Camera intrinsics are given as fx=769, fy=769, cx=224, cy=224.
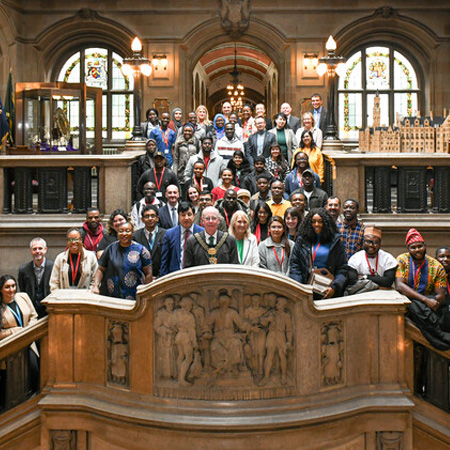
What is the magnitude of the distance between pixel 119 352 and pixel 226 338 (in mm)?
974

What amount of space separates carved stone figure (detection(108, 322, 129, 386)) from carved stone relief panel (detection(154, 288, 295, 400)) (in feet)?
1.00

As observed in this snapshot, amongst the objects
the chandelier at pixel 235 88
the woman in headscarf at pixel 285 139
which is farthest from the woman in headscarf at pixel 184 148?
the chandelier at pixel 235 88

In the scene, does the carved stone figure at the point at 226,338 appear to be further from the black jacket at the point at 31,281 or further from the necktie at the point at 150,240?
the black jacket at the point at 31,281

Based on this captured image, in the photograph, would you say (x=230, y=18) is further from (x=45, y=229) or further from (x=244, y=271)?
(x=244, y=271)

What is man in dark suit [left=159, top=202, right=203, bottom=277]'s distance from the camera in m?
8.19

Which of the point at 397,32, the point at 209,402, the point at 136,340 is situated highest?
the point at 397,32

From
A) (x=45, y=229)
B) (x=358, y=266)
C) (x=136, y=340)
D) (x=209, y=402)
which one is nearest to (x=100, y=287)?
(x=136, y=340)

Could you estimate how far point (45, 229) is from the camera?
11.9m

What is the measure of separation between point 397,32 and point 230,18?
17.0ft

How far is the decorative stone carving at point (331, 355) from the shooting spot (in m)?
6.75

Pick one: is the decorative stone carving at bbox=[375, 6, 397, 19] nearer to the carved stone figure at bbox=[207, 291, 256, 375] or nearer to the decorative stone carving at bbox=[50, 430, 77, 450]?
the carved stone figure at bbox=[207, 291, 256, 375]

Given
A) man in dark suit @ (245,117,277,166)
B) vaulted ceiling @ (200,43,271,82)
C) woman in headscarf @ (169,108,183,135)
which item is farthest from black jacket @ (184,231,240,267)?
vaulted ceiling @ (200,43,271,82)

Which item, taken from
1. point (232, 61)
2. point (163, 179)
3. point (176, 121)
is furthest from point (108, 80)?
point (163, 179)

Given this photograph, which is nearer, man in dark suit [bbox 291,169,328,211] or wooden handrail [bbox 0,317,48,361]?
wooden handrail [bbox 0,317,48,361]
